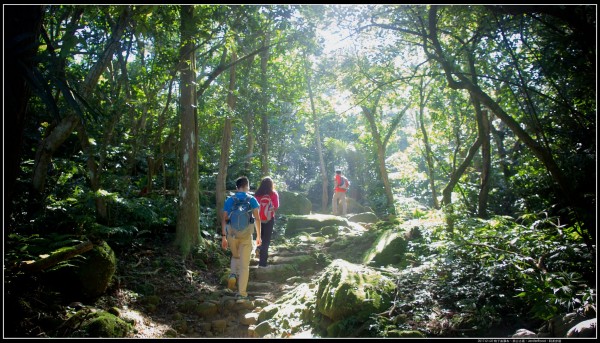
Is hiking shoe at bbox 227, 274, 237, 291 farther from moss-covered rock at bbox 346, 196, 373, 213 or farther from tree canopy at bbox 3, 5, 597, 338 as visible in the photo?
moss-covered rock at bbox 346, 196, 373, 213

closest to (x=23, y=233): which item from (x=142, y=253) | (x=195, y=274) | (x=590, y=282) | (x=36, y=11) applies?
(x=142, y=253)

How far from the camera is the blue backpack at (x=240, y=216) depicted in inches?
251

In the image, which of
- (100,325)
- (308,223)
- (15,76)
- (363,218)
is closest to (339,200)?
(363,218)

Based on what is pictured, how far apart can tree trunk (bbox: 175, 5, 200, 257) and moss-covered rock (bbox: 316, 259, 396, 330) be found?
444cm

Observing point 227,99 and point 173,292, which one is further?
point 227,99

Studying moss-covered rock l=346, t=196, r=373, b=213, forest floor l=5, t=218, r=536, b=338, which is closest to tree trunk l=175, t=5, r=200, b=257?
forest floor l=5, t=218, r=536, b=338

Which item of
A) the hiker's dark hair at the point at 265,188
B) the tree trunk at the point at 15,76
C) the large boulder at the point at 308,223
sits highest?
the tree trunk at the point at 15,76

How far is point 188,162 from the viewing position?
8977mm

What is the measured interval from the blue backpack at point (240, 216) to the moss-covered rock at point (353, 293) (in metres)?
1.68

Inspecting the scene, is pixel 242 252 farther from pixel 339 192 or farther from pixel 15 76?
pixel 339 192

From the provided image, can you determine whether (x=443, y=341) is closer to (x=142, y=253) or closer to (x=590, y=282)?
(x=590, y=282)

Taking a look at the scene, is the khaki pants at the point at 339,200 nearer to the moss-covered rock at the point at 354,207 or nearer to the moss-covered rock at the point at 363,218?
the moss-covered rock at the point at 363,218

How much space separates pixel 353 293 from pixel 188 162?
5617mm

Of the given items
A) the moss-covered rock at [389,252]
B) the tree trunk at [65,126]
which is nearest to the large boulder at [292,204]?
the moss-covered rock at [389,252]
